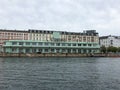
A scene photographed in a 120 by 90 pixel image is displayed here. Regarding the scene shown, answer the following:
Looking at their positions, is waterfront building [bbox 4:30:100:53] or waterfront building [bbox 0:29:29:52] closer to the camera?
waterfront building [bbox 4:30:100:53]

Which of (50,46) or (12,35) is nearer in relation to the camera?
(50,46)

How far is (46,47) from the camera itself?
134250mm

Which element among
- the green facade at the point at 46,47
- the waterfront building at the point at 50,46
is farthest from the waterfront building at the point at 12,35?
the green facade at the point at 46,47

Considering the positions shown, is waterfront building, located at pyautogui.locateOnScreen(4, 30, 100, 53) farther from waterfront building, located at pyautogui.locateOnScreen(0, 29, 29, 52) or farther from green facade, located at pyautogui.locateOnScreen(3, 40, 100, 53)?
waterfront building, located at pyautogui.locateOnScreen(0, 29, 29, 52)

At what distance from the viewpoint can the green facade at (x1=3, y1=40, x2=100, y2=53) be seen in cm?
12912

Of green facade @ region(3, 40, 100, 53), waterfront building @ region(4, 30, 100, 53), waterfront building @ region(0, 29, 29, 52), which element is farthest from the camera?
waterfront building @ region(0, 29, 29, 52)

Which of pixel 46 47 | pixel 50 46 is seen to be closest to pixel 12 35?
pixel 46 47

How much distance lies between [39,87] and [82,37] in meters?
158

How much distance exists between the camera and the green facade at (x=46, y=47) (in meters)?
129

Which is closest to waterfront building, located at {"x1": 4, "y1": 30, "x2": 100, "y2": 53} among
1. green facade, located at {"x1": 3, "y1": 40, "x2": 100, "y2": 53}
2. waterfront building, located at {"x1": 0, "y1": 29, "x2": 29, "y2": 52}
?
green facade, located at {"x1": 3, "y1": 40, "x2": 100, "y2": 53}

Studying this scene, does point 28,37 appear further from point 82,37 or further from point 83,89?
point 83,89

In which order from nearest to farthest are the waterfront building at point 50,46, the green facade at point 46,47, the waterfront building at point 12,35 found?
the green facade at point 46,47 → the waterfront building at point 50,46 → the waterfront building at point 12,35

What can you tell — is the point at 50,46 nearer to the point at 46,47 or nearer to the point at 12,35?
the point at 46,47

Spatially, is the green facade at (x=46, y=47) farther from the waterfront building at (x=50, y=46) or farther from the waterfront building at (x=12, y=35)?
the waterfront building at (x=12, y=35)
